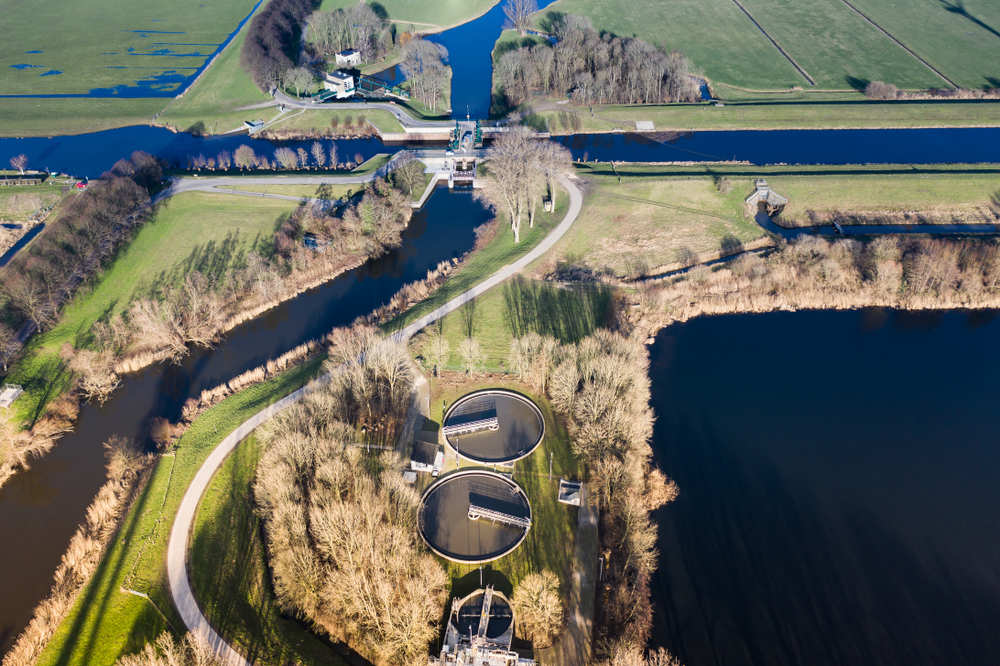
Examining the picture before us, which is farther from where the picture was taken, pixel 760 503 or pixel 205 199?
pixel 205 199

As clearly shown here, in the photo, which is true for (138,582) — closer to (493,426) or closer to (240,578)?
(240,578)

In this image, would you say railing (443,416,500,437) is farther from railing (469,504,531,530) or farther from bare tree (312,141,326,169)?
bare tree (312,141,326,169)

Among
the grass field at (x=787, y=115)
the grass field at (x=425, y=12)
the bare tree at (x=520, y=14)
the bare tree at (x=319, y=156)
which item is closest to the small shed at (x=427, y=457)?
the bare tree at (x=319, y=156)

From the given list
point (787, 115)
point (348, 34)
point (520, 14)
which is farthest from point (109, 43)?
point (787, 115)

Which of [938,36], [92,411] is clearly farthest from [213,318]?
[938,36]

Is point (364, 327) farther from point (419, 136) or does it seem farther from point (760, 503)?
point (419, 136)

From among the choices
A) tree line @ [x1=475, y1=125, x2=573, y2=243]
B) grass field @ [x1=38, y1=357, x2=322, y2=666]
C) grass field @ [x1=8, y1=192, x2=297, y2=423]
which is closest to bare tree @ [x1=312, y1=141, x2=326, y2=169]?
grass field @ [x1=8, y1=192, x2=297, y2=423]

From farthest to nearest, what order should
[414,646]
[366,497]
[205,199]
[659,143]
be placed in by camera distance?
[659,143] < [205,199] < [366,497] < [414,646]
